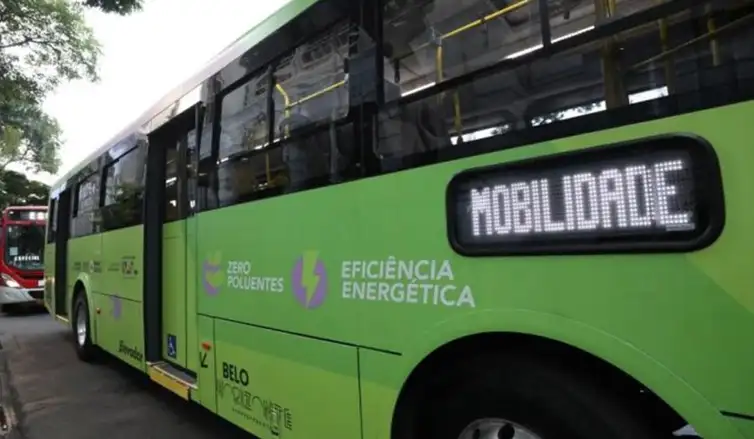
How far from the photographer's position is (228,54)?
3809mm

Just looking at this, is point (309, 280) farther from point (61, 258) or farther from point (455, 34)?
point (61, 258)

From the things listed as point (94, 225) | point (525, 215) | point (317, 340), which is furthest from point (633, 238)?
point (94, 225)

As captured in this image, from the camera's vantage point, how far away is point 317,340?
275 cm

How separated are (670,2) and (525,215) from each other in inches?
29.0

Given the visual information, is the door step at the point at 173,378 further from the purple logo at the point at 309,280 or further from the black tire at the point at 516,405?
the black tire at the point at 516,405

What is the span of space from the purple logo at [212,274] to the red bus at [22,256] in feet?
41.3

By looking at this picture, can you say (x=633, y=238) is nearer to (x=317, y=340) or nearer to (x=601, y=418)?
(x=601, y=418)

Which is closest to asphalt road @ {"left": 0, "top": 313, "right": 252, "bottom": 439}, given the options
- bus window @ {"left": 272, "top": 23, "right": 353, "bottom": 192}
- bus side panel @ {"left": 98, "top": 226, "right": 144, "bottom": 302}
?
bus side panel @ {"left": 98, "top": 226, "right": 144, "bottom": 302}

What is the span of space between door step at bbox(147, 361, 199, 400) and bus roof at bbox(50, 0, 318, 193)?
2.30 m

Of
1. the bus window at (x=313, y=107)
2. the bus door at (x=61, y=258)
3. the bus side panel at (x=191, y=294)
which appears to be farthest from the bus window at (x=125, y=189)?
the bus door at (x=61, y=258)

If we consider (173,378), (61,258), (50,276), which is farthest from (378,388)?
(50,276)

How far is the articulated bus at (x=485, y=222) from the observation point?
1.43m

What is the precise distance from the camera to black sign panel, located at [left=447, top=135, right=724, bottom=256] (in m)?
1.43

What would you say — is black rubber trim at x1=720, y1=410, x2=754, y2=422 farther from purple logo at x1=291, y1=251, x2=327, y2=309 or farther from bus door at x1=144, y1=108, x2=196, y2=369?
bus door at x1=144, y1=108, x2=196, y2=369
